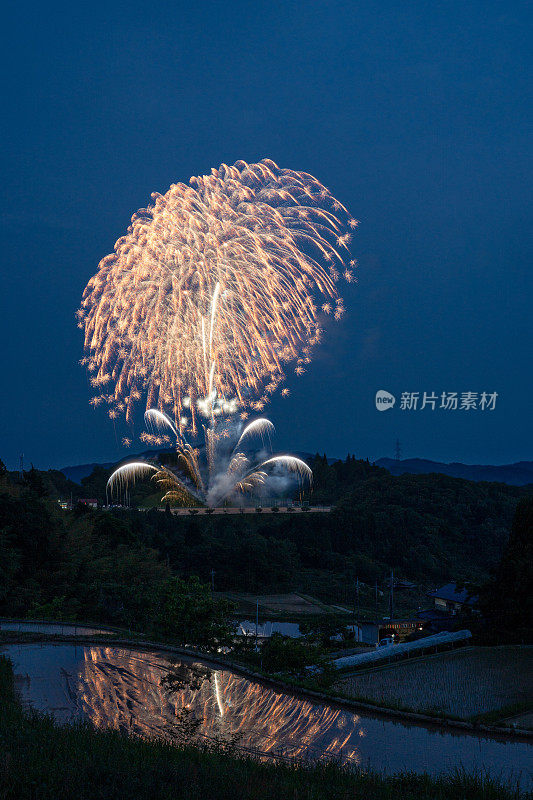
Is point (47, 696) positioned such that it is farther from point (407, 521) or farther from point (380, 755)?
point (407, 521)

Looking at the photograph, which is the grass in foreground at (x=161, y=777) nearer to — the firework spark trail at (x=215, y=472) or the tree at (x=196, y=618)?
the tree at (x=196, y=618)

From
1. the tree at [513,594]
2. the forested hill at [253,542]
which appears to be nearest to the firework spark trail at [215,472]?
the forested hill at [253,542]

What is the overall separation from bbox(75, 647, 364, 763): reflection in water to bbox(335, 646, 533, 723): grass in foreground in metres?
2.31

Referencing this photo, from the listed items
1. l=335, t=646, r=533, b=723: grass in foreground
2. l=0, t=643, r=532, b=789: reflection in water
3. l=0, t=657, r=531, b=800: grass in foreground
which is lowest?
l=335, t=646, r=533, b=723: grass in foreground

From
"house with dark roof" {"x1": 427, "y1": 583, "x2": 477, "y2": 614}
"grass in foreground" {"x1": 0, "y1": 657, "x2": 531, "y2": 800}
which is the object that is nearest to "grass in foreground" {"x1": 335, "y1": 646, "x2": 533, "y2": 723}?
"grass in foreground" {"x1": 0, "y1": 657, "x2": 531, "y2": 800}

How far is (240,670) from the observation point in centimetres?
1973

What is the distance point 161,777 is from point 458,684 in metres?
15.7

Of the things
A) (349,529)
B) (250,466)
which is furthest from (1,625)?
(349,529)

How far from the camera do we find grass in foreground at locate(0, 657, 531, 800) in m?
7.75

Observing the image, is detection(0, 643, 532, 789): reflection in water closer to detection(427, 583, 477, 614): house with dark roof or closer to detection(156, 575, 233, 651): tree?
detection(156, 575, 233, 651): tree

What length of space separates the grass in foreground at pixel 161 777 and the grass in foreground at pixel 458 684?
7.34m

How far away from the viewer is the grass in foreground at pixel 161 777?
7753mm

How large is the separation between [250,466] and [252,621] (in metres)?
29.1

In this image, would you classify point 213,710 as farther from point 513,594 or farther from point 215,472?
point 215,472
